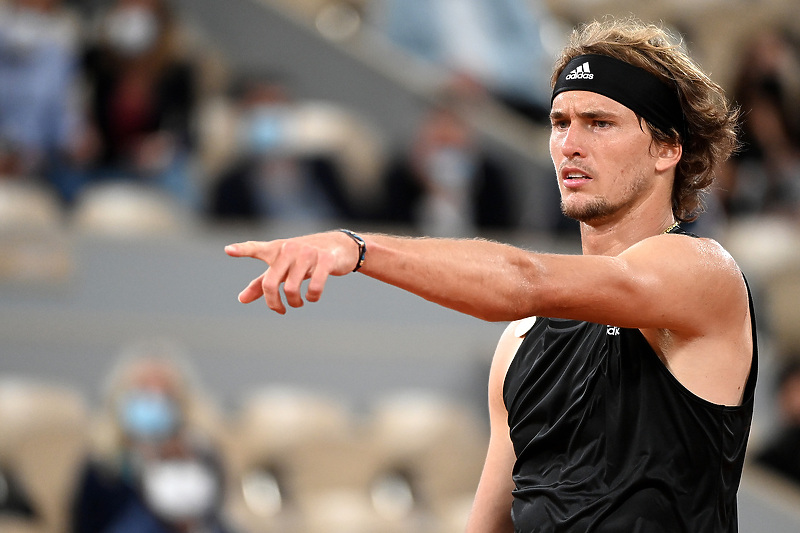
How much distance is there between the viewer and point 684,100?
2818mm

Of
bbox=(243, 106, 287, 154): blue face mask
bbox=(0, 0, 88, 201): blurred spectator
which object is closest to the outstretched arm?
bbox=(243, 106, 287, 154): blue face mask

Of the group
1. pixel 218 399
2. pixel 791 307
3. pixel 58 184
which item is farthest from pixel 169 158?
pixel 791 307

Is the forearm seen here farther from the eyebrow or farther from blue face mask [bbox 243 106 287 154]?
blue face mask [bbox 243 106 287 154]

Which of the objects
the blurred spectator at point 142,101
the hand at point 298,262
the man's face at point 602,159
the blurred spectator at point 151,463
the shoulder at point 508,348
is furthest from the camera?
the blurred spectator at point 142,101

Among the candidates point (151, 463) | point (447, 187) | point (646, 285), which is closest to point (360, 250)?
point (646, 285)

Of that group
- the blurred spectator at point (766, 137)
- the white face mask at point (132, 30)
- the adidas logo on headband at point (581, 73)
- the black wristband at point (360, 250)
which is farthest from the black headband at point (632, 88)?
the blurred spectator at point (766, 137)

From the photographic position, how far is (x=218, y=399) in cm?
708

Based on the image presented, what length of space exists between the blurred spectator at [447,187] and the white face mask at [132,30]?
1731 mm

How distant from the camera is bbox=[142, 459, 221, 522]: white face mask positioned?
5.75m

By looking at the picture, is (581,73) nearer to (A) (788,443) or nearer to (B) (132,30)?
(A) (788,443)

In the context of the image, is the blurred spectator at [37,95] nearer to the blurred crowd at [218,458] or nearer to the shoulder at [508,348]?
the blurred crowd at [218,458]

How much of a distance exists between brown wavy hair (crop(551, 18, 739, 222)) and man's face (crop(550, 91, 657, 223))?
0.06 meters

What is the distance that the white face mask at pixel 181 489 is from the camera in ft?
18.9

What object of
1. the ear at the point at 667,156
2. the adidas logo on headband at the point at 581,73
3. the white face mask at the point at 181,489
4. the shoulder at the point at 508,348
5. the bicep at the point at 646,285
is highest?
the adidas logo on headband at the point at 581,73
